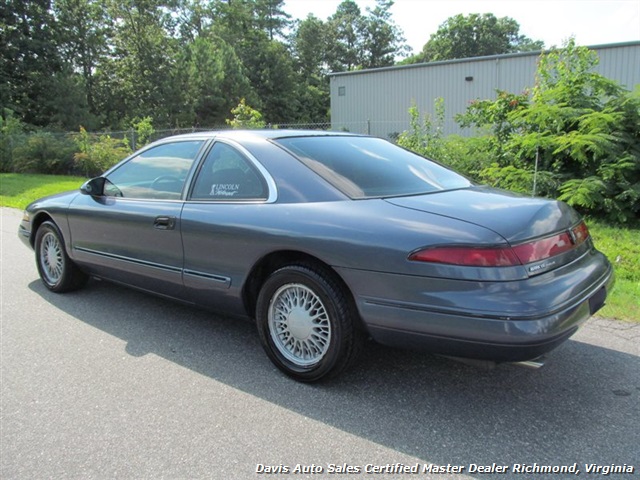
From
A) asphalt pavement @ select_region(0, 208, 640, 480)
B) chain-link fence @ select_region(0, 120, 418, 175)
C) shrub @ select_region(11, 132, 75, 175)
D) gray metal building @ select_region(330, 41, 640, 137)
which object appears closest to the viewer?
asphalt pavement @ select_region(0, 208, 640, 480)

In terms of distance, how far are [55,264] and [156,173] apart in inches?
65.6

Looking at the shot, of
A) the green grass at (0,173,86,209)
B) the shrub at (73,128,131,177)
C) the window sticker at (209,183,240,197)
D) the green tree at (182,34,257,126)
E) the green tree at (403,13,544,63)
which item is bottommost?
the green grass at (0,173,86,209)

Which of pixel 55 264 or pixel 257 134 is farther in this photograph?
pixel 55 264

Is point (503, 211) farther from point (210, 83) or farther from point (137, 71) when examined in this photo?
point (137, 71)

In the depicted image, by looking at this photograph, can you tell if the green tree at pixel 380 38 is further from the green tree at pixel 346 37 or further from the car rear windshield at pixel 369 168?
the car rear windshield at pixel 369 168

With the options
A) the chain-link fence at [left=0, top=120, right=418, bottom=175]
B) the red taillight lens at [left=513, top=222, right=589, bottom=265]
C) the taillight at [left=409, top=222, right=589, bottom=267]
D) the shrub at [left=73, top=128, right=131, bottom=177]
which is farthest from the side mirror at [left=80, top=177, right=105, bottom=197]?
the shrub at [left=73, top=128, right=131, bottom=177]

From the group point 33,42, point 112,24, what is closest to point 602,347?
point 33,42

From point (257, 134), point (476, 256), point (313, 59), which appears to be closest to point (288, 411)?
point (476, 256)

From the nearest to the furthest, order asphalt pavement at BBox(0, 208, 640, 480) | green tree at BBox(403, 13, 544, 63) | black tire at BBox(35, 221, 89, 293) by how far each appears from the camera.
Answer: asphalt pavement at BBox(0, 208, 640, 480) < black tire at BBox(35, 221, 89, 293) < green tree at BBox(403, 13, 544, 63)

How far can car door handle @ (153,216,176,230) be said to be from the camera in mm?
3625

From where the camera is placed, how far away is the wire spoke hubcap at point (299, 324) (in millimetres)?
2969

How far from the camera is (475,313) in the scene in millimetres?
2383

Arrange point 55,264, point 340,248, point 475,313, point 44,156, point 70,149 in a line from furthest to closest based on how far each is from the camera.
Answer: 1. point 44,156
2. point 70,149
3. point 55,264
4. point 340,248
5. point 475,313

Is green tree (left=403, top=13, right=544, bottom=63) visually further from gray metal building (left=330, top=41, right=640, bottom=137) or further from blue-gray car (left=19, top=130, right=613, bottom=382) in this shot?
blue-gray car (left=19, top=130, right=613, bottom=382)
